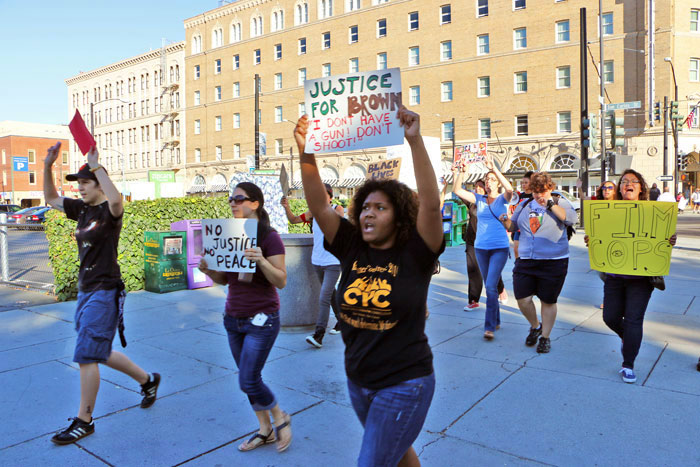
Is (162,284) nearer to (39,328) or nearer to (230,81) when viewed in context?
(39,328)

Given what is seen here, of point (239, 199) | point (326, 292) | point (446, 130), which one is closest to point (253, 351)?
point (239, 199)

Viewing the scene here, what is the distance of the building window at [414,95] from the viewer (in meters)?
46.3

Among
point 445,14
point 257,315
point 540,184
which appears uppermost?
point 445,14

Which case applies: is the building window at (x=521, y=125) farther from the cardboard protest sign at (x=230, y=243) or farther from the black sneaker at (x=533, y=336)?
the cardboard protest sign at (x=230, y=243)

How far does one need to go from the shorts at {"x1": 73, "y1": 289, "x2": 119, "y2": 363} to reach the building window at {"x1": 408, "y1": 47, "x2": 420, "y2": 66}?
1801 inches

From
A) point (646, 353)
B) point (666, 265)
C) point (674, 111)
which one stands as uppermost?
point (674, 111)

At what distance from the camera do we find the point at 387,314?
2279mm

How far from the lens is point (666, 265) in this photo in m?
4.73

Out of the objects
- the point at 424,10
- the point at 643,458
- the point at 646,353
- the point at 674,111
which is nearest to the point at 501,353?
the point at 646,353

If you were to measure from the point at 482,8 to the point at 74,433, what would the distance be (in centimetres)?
4522

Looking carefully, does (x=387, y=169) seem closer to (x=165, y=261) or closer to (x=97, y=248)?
(x=165, y=261)

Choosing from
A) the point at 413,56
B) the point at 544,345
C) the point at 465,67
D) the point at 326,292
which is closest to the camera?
the point at 544,345

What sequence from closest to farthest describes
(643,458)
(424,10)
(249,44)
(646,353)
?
(643,458) → (646,353) → (424,10) → (249,44)

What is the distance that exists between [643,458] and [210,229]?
10.2 ft
